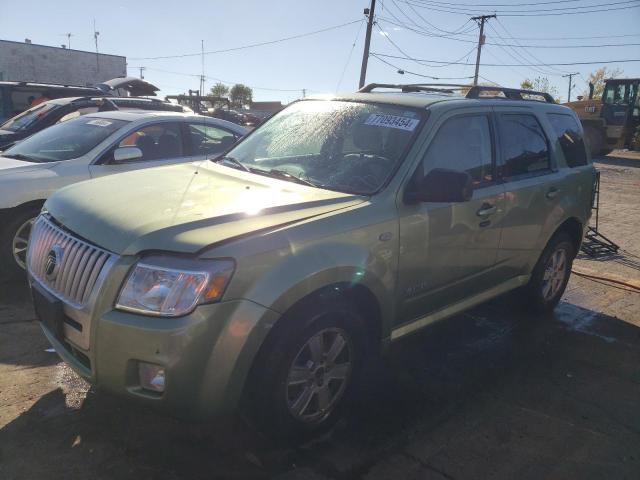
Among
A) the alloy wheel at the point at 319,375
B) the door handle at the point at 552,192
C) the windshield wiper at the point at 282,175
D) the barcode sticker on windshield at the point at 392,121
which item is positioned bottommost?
the alloy wheel at the point at 319,375

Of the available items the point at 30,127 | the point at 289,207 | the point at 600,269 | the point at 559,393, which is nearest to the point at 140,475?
the point at 289,207

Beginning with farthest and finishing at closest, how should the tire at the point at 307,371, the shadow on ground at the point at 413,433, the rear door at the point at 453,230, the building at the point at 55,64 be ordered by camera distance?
the building at the point at 55,64, the rear door at the point at 453,230, the shadow on ground at the point at 413,433, the tire at the point at 307,371

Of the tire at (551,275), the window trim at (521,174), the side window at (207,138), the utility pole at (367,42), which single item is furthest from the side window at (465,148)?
the utility pole at (367,42)

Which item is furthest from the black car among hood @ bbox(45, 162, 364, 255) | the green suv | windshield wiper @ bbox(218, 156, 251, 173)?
hood @ bbox(45, 162, 364, 255)

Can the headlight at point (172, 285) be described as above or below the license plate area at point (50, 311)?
above

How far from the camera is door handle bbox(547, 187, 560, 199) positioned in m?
4.32

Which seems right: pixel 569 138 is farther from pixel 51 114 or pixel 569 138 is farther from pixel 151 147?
pixel 51 114

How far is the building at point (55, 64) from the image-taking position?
38906mm

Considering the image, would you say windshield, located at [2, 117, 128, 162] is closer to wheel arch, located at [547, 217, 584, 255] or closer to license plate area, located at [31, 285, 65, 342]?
license plate area, located at [31, 285, 65, 342]

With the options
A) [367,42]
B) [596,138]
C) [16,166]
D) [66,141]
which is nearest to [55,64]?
[367,42]

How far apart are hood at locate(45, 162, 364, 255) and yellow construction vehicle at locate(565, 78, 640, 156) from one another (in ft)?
74.9

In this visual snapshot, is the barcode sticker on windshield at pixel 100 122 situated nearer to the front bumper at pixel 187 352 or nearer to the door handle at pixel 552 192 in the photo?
the front bumper at pixel 187 352

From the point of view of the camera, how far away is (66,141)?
18.2 feet

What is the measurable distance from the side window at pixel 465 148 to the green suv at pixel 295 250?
15mm
